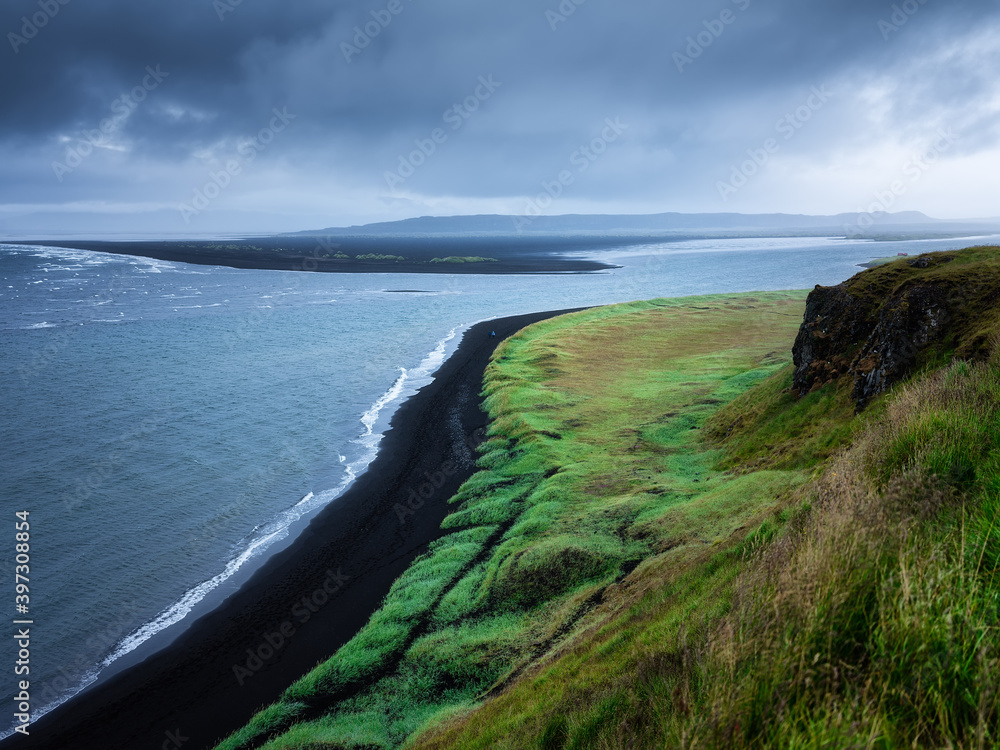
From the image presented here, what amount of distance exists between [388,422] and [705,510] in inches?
1023

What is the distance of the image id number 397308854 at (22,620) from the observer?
626 inches

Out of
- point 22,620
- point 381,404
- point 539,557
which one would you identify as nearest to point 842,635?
point 539,557

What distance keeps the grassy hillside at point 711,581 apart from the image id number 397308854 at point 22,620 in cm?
634

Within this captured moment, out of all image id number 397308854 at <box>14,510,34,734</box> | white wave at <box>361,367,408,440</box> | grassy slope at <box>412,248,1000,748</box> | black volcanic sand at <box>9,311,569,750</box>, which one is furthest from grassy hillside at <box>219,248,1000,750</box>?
white wave at <box>361,367,408,440</box>

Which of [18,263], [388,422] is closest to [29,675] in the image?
[388,422]

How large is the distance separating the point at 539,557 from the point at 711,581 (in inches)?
348

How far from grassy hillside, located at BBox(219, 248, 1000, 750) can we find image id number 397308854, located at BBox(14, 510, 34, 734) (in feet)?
20.8

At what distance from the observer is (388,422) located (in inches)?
1581

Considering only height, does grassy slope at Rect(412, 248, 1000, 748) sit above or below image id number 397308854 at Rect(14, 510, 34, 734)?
above

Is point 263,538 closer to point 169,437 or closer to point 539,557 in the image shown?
point 539,557

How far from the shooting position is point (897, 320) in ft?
62.3
